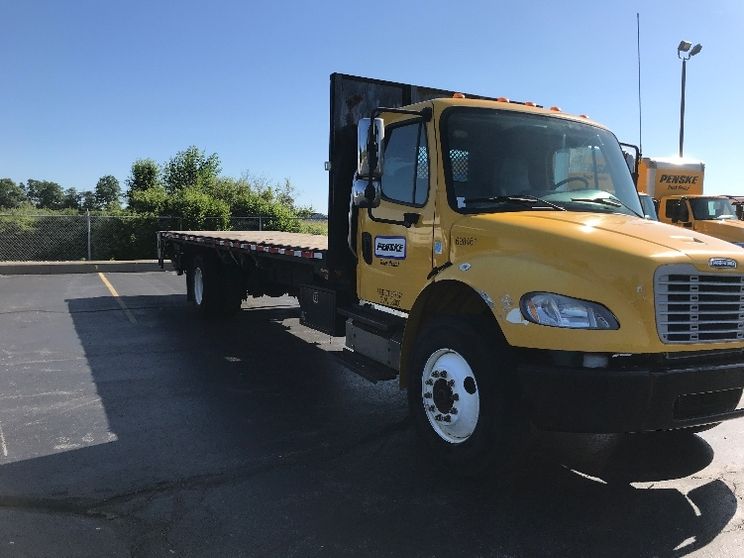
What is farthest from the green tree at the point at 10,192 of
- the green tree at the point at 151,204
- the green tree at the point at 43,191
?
the green tree at the point at 151,204

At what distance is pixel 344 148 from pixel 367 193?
116 cm

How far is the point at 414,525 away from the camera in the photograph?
3328 millimetres

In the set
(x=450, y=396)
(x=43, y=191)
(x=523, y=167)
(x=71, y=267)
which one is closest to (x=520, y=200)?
(x=523, y=167)

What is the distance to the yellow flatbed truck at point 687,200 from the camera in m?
14.7

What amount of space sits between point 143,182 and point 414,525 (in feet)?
139

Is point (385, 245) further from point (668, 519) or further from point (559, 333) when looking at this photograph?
point (668, 519)

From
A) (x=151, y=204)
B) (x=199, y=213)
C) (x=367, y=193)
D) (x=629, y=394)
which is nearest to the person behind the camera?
(x=629, y=394)

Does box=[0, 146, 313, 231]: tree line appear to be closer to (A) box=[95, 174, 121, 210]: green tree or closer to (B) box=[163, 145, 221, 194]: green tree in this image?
(B) box=[163, 145, 221, 194]: green tree

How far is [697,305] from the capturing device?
3346 millimetres

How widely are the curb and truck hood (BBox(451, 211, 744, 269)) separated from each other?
55.4 ft

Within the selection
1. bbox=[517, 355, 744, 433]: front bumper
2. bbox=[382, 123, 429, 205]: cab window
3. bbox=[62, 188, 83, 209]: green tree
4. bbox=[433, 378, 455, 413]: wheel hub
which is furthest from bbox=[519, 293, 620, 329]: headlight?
bbox=[62, 188, 83, 209]: green tree

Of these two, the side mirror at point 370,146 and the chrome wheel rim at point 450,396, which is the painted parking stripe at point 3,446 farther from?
the side mirror at point 370,146

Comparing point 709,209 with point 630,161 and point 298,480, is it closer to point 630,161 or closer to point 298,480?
point 630,161

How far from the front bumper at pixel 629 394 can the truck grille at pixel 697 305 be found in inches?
6.5
